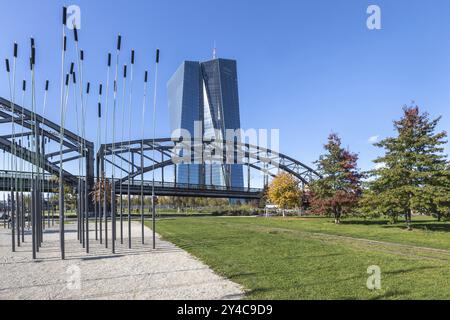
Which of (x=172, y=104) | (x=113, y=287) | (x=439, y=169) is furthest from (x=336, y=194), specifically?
(x=172, y=104)

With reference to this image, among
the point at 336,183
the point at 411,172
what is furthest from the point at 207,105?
the point at 411,172

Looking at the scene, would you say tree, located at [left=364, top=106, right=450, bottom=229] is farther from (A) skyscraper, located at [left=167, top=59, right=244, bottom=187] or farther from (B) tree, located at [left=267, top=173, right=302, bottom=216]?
(A) skyscraper, located at [left=167, top=59, right=244, bottom=187]

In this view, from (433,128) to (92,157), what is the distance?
2755 inches

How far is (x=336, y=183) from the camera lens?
1431 inches

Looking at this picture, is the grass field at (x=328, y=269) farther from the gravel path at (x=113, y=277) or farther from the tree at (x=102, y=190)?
the tree at (x=102, y=190)

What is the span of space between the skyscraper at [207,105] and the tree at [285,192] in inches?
4757

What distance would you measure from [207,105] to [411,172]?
171m

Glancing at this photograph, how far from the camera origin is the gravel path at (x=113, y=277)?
A: 25.0 ft

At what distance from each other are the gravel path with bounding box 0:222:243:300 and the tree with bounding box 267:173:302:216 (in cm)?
4386

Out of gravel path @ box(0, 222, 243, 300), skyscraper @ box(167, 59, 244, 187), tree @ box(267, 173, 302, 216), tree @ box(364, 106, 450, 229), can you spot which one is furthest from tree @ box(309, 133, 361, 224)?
skyscraper @ box(167, 59, 244, 187)

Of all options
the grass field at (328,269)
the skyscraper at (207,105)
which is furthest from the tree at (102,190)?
the skyscraper at (207,105)

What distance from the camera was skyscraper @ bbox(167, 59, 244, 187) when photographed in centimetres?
18262

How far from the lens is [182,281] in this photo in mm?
8766
